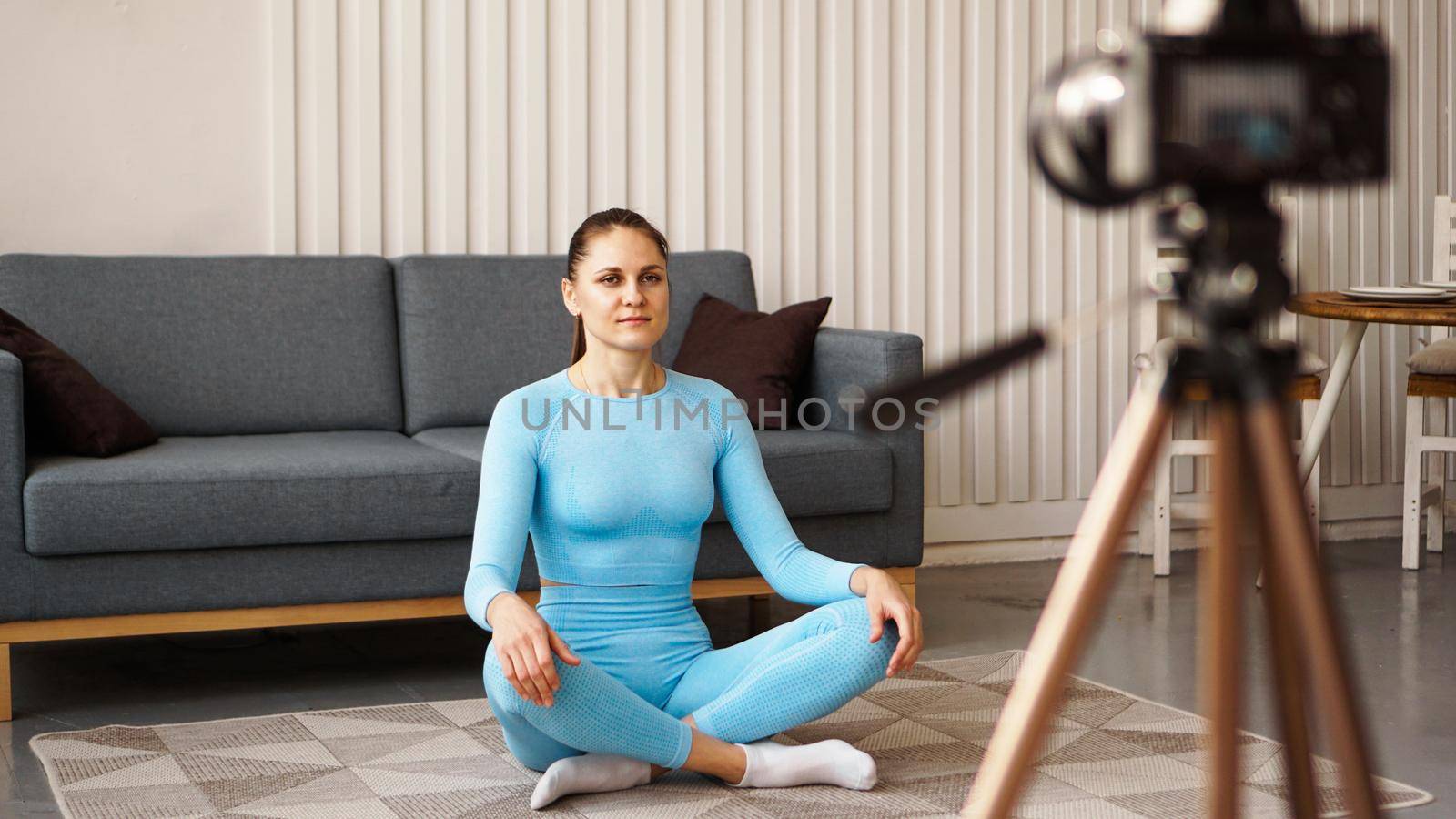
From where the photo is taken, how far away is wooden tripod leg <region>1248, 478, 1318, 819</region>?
0.69m

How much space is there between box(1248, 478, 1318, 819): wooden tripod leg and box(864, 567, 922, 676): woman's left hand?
1.34 m

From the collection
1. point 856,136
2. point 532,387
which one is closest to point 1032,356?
point 532,387

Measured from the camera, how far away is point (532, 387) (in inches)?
89.0

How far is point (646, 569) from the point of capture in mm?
2221

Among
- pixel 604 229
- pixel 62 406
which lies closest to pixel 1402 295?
pixel 604 229

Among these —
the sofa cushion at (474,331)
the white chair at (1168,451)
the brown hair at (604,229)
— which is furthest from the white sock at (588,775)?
the white chair at (1168,451)

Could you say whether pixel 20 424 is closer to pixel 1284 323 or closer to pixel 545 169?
pixel 545 169

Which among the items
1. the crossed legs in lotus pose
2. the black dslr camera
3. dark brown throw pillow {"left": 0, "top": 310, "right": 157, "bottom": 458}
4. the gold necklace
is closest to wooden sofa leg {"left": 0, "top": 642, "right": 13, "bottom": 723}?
dark brown throw pillow {"left": 0, "top": 310, "right": 157, "bottom": 458}

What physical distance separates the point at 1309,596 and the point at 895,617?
1.44 meters

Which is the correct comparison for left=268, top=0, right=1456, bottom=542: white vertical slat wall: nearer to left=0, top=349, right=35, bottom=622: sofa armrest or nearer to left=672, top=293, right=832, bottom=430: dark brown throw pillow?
left=672, top=293, right=832, bottom=430: dark brown throw pillow

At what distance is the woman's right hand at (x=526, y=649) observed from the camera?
1857 mm

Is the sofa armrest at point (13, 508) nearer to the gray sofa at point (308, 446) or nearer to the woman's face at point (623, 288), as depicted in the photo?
the gray sofa at point (308, 446)

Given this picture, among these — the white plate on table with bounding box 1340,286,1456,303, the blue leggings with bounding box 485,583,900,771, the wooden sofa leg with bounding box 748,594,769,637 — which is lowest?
the wooden sofa leg with bounding box 748,594,769,637

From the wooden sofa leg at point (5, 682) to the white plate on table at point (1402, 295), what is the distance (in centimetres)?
294
